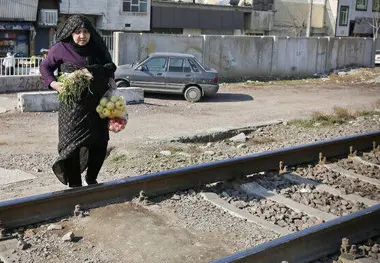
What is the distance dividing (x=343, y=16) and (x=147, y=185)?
184ft

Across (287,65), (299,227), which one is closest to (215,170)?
(299,227)

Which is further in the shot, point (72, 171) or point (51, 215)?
point (72, 171)

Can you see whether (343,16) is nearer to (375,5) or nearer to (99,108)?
(375,5)

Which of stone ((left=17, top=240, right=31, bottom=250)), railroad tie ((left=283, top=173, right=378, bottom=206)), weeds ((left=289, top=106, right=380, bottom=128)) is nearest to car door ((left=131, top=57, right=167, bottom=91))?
weeds ((left=289, top=106, right=380, bottom=128))

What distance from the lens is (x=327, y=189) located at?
22.8 ft

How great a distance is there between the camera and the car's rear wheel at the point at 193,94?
18.8 metres

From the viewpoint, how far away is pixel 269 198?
253 inches

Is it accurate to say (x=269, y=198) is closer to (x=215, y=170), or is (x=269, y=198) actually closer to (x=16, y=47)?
(x=215, y=170)

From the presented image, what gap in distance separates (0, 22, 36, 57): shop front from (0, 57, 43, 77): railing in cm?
1701

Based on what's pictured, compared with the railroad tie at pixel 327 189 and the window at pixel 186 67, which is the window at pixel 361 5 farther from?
the railroad tie at pixel 327 189

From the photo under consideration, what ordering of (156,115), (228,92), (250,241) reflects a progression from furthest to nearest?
(228,92)
(156,115)
(250,241)

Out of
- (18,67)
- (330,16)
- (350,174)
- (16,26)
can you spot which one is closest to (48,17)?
(16,26)

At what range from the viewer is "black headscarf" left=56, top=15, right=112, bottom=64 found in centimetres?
536

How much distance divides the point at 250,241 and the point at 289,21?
5363cm
